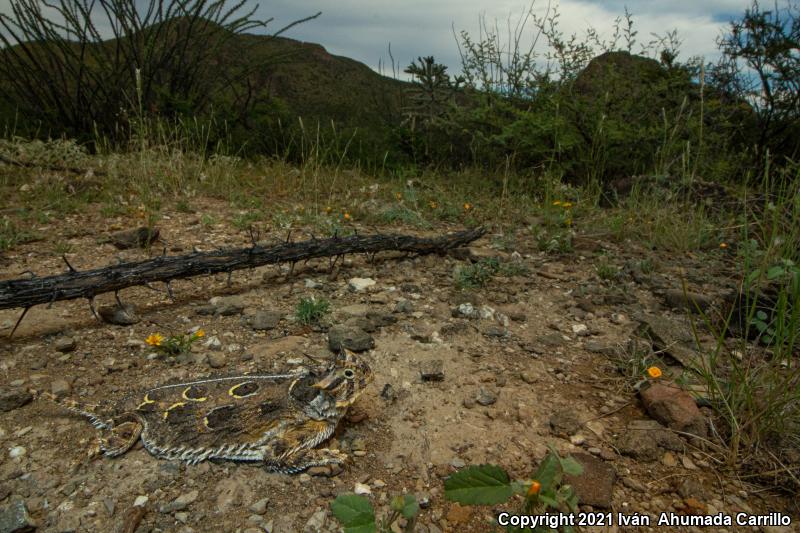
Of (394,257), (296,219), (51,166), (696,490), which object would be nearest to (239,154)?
(51,166)

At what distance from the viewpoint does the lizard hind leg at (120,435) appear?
95.2 inches

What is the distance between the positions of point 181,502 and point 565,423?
1.88 meters

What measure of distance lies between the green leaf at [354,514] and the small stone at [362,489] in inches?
22.8

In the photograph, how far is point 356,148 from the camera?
29.0 ft

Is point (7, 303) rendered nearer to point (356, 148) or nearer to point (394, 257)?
point (394, 257)

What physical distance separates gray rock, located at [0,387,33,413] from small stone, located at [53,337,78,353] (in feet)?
1.52

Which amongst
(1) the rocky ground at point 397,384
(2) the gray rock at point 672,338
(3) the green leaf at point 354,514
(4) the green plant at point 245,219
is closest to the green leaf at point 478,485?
(3) the green leaf at point 354,514

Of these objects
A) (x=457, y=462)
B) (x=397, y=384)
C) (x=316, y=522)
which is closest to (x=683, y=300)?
(x=397, y=384)

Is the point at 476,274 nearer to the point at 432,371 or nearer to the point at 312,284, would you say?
the point at 312,284

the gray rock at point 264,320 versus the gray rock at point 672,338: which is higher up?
the gray rock at point 672,338

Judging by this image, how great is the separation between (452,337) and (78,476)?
226 centimetres

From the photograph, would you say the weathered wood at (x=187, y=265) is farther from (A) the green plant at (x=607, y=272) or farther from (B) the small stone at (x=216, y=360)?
(A) the green plant at (x=607, y=272)

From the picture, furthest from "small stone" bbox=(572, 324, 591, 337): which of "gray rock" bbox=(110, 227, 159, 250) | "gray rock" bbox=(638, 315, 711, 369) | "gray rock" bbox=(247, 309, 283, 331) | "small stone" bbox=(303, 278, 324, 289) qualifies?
"gray rock" bbox=(110, 227, 159, 250)

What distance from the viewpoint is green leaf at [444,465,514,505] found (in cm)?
165
